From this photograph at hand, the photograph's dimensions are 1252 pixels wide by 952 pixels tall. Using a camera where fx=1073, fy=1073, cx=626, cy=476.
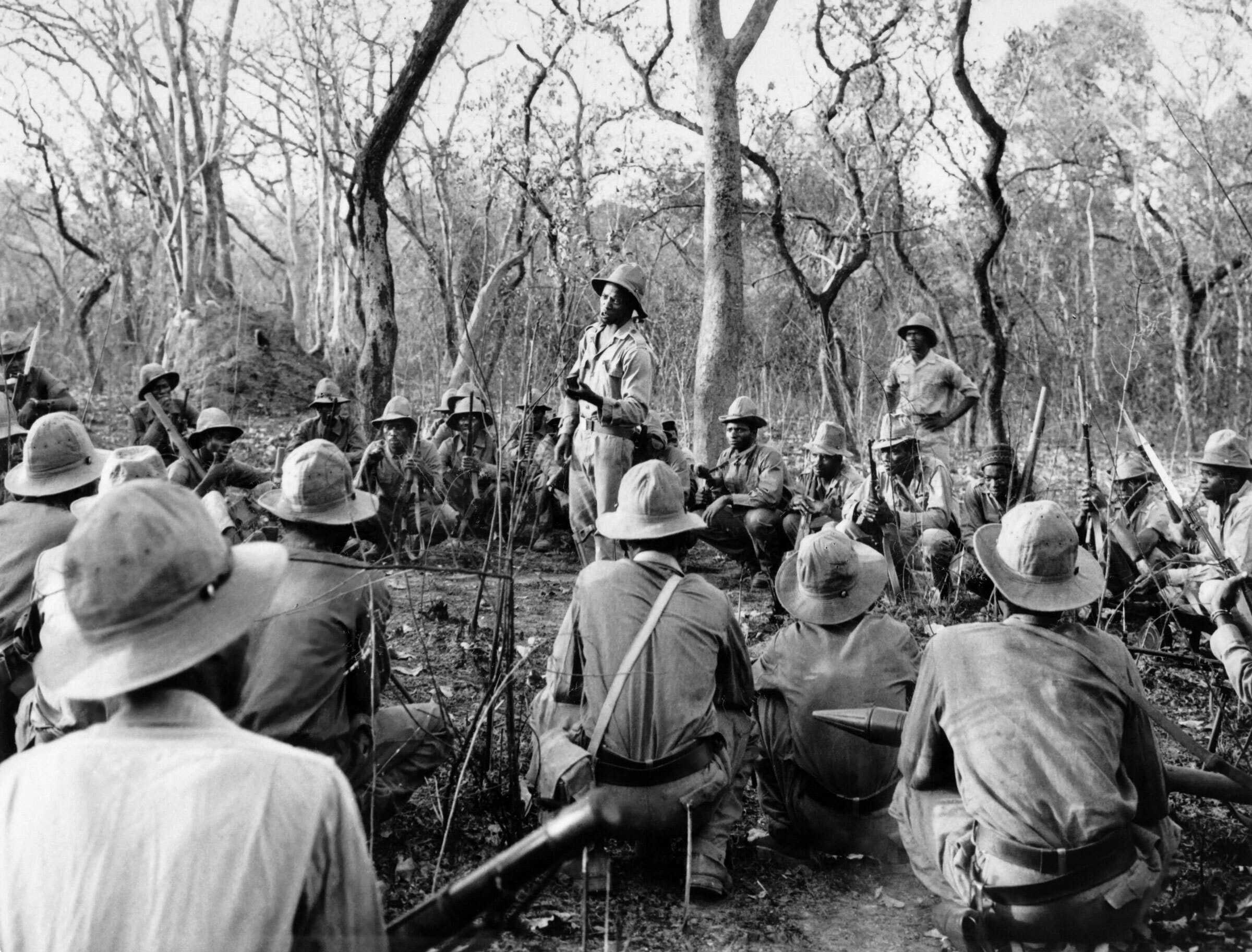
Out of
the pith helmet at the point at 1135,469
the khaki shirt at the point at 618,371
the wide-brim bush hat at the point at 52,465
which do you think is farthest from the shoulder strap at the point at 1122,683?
the pith helmet at the point at 1135,469

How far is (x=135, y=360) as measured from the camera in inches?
941

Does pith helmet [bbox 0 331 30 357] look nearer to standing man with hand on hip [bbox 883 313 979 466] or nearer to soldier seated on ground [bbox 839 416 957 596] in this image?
soldier seated on ground [bbox 839 416 957 596]

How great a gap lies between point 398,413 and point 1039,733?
6.87 metres

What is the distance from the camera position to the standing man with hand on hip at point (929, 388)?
9328 mm

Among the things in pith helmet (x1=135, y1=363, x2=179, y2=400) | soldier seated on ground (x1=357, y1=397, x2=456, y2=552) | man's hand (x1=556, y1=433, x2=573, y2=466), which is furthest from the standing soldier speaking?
pith helmet (x1=135, y1=363, x2=179, y2=400)

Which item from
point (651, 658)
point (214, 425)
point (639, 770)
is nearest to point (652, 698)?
point (651, 658)

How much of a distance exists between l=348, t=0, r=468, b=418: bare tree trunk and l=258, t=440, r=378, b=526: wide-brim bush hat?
20.4ft

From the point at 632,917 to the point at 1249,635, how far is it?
2.83m

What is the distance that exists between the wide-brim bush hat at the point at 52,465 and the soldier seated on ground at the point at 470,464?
4.47 m

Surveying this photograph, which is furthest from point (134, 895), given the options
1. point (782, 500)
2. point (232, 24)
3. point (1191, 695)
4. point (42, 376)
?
point (232, 24)

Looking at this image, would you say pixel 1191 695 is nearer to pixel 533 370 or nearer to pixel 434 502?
pixel 533 370

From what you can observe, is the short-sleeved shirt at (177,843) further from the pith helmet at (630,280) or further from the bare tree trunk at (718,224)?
the bare tree trunk at (718,224)

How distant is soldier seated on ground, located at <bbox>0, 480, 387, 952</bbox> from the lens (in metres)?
1.53

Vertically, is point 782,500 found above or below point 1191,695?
above
